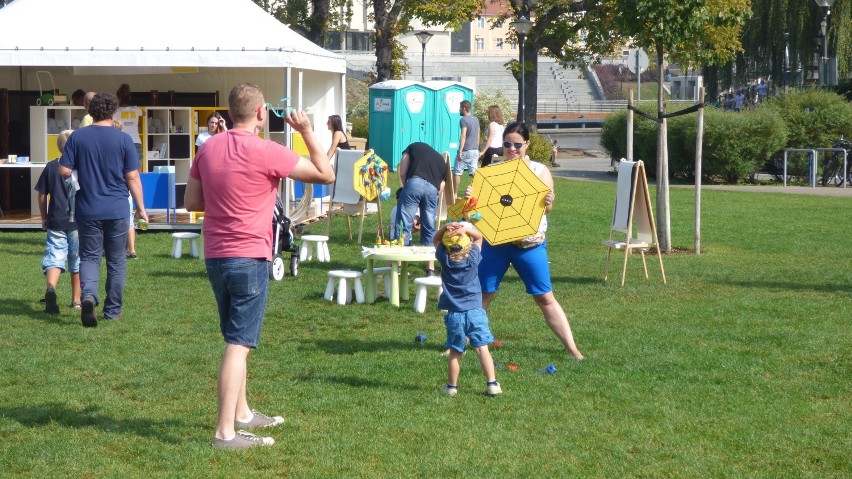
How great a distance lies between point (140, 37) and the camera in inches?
619

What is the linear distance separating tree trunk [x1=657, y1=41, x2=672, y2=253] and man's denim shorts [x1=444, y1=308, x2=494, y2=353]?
692 centimetres

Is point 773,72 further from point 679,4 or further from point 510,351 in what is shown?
point 510,351

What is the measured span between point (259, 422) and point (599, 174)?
24.2 meters

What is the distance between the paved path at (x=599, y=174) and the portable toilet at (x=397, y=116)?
3792 mm

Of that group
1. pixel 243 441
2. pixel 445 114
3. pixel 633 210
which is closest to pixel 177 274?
pixel 633 210

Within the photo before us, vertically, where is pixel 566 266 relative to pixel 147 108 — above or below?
below

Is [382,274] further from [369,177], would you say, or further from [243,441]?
[243,441]

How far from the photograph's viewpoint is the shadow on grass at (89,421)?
6055 millimetres

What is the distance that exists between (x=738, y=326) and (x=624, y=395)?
263cm

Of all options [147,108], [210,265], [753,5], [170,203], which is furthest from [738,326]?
[753,5]

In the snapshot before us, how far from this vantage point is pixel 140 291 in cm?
1084

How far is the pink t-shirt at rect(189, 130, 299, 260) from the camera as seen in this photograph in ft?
18.0

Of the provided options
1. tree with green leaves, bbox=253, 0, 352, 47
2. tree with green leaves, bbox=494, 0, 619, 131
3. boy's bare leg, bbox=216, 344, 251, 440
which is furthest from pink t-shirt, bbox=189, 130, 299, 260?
tree with green leaves, bbox=253, 0, 352, 47

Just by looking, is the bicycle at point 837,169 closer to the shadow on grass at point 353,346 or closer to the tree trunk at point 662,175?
the tree trunk at point 662,175
